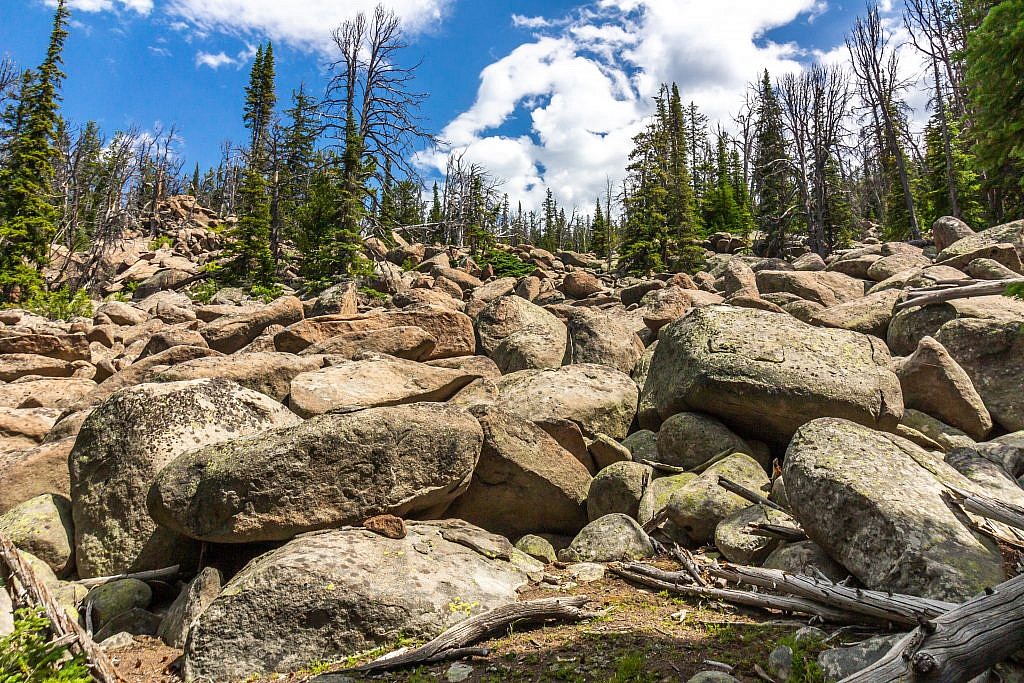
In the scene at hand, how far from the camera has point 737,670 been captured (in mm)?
4816

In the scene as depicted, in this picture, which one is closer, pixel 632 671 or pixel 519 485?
pixel 632 671

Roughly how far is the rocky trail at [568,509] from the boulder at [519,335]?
130 centimetres

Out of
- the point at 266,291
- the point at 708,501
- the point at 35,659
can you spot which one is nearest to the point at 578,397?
the point at 708,501

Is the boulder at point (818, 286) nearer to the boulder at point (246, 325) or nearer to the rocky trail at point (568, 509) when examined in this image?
the rocky trail at point (568, 509)

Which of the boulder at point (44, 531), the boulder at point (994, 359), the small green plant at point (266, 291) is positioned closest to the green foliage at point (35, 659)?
the boulder at point (44, 531)

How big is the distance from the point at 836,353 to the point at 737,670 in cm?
659

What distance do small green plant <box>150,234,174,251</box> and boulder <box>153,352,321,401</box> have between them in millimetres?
51493

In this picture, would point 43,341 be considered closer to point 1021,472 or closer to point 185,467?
point 185,467

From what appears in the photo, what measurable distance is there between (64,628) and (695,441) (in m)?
8.38

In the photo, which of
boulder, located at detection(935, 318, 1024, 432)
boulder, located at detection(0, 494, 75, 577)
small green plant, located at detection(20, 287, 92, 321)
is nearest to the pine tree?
small green plant, located at detection(20, 287, 92, 321)

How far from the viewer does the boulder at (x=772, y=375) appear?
9141 mm

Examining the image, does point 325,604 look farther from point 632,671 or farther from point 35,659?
point 632,671

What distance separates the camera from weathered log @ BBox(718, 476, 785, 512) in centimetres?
764

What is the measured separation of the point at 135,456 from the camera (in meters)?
8.06
